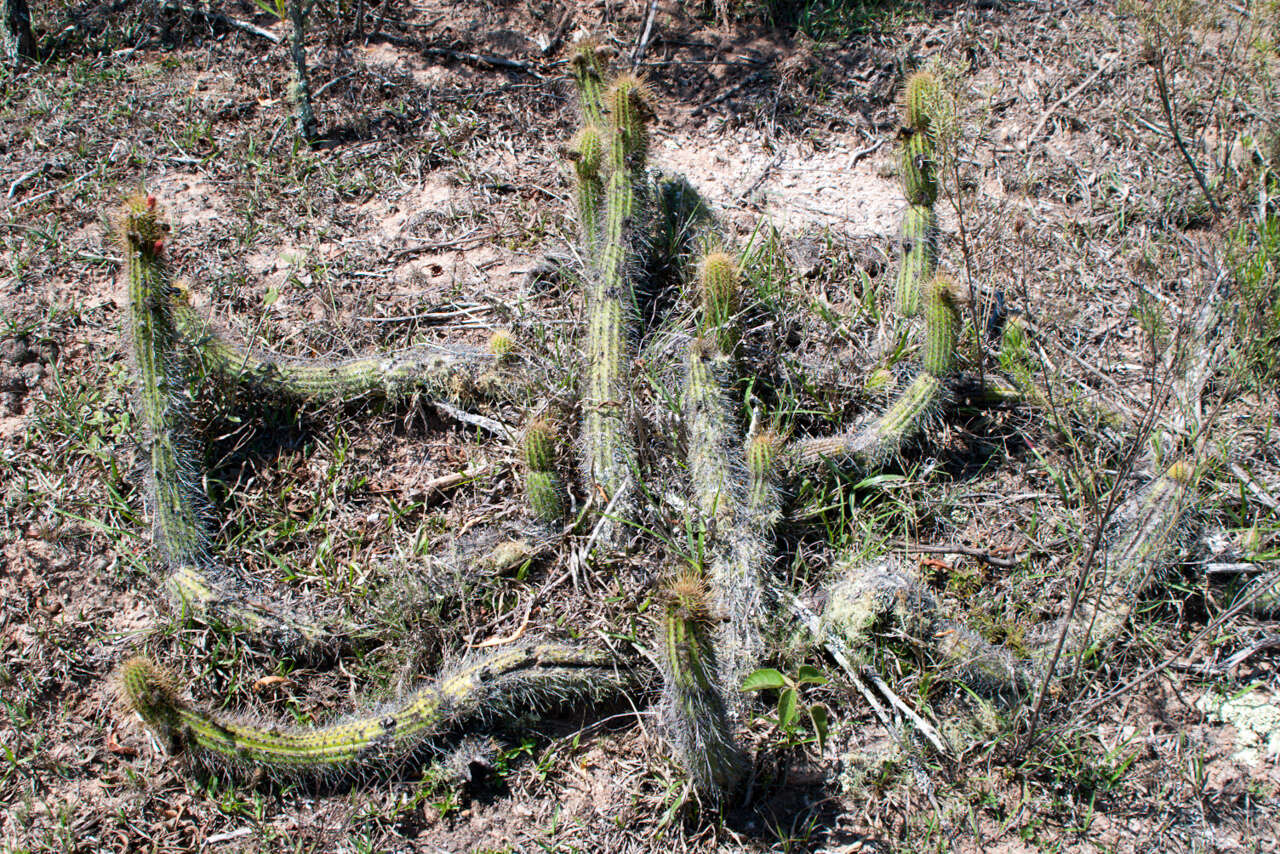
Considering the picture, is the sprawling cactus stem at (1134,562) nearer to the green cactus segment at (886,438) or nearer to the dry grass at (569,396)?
the dry grass at (569,396)

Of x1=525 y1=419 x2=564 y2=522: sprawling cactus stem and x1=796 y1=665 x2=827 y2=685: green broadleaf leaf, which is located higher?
x1=525 y1=419 x2=564 y2=522: sprawling cactus stem

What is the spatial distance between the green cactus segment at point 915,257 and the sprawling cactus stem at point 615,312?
3.21 ft

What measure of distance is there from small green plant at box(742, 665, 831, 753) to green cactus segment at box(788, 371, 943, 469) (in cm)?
73

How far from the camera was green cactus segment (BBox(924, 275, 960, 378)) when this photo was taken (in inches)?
114

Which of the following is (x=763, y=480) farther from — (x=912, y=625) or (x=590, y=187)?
(x=590, y=187)

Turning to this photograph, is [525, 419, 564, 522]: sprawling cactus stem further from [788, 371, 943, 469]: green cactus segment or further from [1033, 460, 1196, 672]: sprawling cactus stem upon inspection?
[1033, 460, 1196, 672]: sprawling cactus stem

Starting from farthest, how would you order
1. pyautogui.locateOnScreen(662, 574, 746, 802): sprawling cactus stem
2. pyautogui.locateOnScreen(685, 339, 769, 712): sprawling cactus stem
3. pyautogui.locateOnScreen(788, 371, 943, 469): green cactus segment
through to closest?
1. pyautogui.locateOnScreen(788, 371, 943, 469): green cactus segment
2. pyautogui.locateOnScreen(685, 339, 769, 712): sprawling cactus stem
3. pyautogui.locateOnScreen(662, 574, 746, 802): sprawling cactus stem

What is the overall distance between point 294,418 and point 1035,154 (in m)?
3.36

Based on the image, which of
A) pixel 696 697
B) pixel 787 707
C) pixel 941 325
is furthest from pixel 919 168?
pixel 696 697

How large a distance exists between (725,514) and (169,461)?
5.98ft

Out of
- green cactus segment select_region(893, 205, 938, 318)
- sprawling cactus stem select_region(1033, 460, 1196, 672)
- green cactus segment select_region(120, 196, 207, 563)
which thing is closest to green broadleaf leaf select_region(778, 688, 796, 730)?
sprawling cactus stem select_region(1033, 460, 1196, 672)

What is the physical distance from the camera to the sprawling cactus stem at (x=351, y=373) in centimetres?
328

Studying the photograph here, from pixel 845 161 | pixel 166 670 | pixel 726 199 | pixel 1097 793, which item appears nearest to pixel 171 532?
pixel 166 670

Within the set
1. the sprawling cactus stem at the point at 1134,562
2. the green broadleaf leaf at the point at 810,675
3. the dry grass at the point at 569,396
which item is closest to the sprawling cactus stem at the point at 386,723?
the dry grass at the point at 569,396
